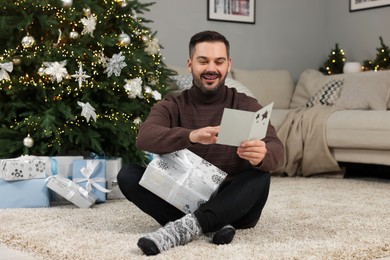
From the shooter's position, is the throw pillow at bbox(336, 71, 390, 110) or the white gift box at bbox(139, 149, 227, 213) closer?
the white gift box at bbox(139, 149, 227, 213)

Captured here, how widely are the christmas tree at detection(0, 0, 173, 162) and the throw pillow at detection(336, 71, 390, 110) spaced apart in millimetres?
1845

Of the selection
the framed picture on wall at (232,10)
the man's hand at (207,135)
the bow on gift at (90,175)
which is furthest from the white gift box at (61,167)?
the framed picture on wall at (232,10)

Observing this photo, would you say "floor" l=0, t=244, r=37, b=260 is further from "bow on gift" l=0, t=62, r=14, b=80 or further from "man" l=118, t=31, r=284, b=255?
"bow on gift" l=0, t=62, r=14, b=80

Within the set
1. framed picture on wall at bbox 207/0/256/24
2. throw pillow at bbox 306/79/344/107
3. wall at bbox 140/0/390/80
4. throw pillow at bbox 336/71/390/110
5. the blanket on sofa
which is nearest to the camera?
the blanket on sofa

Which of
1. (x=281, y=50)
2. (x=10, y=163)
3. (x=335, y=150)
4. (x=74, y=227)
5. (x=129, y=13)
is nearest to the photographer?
(x=74, y=227)

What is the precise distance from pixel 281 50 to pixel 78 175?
3.14m

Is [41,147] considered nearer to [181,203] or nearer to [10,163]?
[10,163]

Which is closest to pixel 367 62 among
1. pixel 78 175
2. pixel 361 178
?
pixel 361 178

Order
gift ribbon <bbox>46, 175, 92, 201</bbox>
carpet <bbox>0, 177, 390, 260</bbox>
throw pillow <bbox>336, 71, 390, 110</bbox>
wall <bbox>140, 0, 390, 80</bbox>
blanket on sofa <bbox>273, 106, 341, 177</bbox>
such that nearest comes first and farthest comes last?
carpet <bbox>0, 177, 390, 260</bbox>, gift ribbon <bbox>46, 175, 92, 201</bbox>, blanket on sofa <bbox>273, 106, 341, 177</bbox>, throw pillow <bbox>336, 71, 390, 110</bbox>, wall <bbox>140, 0, 390, 80</bbox>

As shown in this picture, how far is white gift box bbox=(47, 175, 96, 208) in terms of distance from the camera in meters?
2.99

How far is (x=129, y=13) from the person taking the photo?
3549 mm

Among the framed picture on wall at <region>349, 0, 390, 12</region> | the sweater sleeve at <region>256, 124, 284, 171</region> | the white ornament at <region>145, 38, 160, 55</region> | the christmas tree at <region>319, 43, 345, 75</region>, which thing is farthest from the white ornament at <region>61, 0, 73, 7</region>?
the framed picture on wall at <region>349, 0, 390, 12</region>

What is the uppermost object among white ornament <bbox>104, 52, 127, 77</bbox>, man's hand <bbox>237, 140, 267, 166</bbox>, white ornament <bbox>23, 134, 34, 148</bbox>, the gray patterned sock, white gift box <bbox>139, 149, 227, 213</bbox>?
white ornament <bbox>104, 52, 127, 77</bbox>

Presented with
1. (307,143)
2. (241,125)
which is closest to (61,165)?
(241,125)
